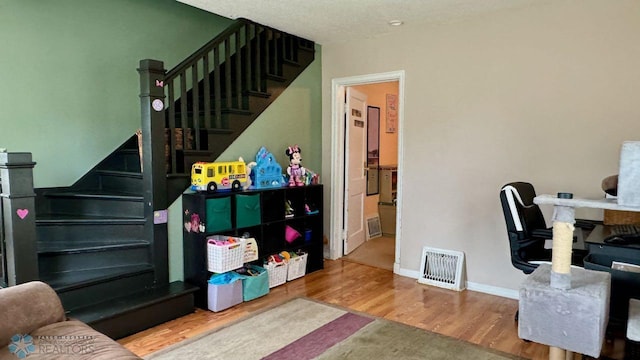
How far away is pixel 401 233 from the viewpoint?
4.31 metres

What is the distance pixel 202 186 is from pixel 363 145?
245 cm

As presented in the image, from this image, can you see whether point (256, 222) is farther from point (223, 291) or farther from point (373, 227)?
point (373, 227)

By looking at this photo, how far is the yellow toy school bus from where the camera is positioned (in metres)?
3.40

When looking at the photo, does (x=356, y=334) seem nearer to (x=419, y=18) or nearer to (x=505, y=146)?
(x=505, y=146)

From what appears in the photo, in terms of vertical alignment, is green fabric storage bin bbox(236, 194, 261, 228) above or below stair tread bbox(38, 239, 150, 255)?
above

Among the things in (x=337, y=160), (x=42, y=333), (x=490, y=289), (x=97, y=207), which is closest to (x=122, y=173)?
(x=97, y=207)

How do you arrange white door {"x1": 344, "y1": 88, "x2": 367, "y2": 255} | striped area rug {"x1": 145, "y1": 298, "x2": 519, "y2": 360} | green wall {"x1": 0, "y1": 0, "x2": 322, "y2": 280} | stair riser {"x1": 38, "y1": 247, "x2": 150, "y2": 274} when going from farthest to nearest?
white door {"x1": 344, "y1": 88, "x2": 367, "y2": 255} < green wall {"x1": 0, "y1": 0, "x2": 322, "y2": 280} < stair riser {"x1": 38, "y1": 247, "x2": 150, "y2": 274} < striped area rug {"x1": 145, "y1": 298, "x2": 519, "y2": 360}

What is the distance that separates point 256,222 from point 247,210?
16cm

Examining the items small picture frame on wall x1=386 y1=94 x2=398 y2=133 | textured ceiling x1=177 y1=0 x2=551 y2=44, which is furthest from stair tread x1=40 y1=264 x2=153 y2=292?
small picture frame on wall x1=386 y1=94 x2=398 y2=133

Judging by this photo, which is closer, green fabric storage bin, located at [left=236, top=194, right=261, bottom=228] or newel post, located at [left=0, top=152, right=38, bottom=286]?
newel post, located at [left=0, top=152, right=38, bottom=286]

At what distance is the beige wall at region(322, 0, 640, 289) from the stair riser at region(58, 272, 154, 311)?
249cm

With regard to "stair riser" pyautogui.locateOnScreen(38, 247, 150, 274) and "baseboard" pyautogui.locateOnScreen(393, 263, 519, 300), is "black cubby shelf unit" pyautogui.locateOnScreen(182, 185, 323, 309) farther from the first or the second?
"baseboard" pyautogui.locateOnScreen(393, 263, 519, 300)

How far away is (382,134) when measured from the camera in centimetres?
621

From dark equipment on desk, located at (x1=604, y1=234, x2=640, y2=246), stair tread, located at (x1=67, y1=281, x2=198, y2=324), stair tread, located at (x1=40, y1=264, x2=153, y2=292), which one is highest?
dark equipment on desk, located at (x1=604, y1=234, x2=640, y2=246)
